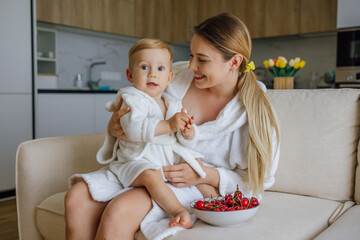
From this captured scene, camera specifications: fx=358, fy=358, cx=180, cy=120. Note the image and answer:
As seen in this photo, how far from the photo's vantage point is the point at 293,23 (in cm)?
439

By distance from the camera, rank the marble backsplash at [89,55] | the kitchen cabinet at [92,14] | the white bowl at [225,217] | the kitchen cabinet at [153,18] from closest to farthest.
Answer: the white bowl at [225,217]
the kitchen cabinet at [92,14]
the marble backsplash at [89,55]
the kitchen cabinet at [153,18]

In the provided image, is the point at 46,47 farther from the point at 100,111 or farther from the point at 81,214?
the point at 81,214

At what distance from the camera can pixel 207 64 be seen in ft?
4.56

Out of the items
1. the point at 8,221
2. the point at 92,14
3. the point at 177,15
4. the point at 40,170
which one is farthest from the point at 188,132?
the point at 177,15

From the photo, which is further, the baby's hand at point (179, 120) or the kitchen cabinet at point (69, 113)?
the kitchen cabinet at point (69, 113)

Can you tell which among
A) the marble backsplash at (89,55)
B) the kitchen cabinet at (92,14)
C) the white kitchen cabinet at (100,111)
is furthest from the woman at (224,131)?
the marble backsplash at (89,55)

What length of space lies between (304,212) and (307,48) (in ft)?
12.5

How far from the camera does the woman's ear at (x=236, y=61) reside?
1419 millimetres

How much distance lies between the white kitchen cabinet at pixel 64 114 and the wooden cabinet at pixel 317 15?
105 inches

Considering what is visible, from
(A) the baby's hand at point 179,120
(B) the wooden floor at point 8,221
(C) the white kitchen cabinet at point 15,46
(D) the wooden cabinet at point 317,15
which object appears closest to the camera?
(A) the baby's hand at point 179,120

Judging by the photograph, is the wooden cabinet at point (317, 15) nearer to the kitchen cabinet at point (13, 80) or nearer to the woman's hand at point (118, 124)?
the kitchen cabinet at point (13, 80)

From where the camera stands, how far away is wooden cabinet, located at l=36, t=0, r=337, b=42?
13.3ft

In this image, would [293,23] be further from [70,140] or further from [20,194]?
[20,194]

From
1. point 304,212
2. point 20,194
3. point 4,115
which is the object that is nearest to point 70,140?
point 20,194
